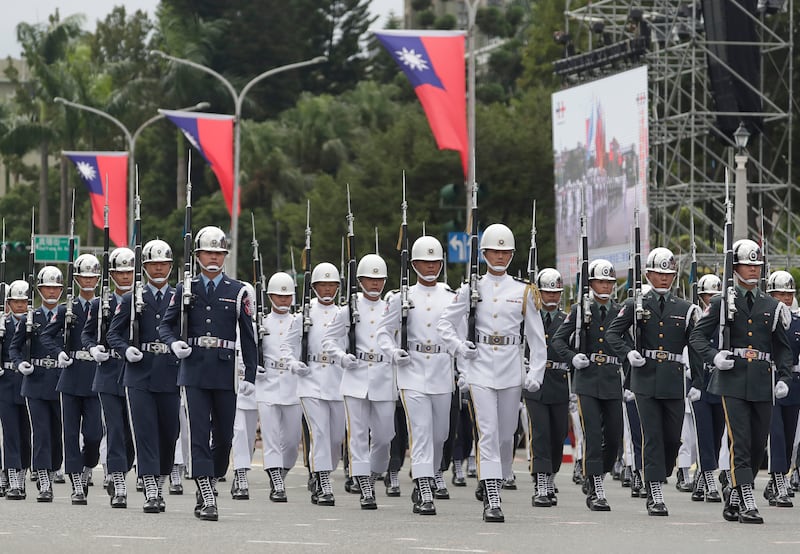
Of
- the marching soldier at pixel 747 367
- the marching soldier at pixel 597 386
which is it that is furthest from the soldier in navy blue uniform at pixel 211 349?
the marching soldier at pixel 747 367

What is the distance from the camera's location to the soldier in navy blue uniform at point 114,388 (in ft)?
51.9

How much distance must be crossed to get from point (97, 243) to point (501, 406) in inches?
2576

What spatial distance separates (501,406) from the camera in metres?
15.2

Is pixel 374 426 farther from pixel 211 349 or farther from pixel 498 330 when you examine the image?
pixel 211 349

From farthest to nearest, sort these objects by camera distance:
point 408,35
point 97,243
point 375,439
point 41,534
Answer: point 97,243
point 408,35
point 375,439
point 41,534

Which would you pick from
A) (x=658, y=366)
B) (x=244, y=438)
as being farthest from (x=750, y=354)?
(x=244, y=438)

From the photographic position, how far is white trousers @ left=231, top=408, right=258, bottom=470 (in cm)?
1825

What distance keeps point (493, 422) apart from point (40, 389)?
4888 mm

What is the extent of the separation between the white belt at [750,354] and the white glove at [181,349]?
4.24 m

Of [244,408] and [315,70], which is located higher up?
[315,70]

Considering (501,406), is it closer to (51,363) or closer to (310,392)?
(310,392)

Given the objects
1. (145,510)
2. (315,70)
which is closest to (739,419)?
(145,510)

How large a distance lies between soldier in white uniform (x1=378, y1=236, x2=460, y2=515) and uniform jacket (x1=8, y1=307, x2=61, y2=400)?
340 cm

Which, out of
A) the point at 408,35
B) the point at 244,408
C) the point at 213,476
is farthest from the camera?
the point at 408,35
